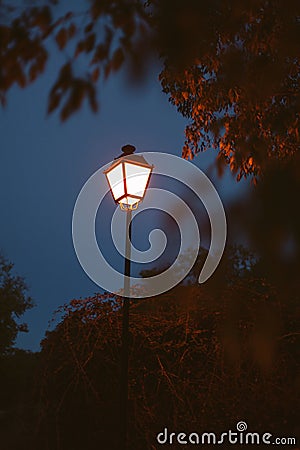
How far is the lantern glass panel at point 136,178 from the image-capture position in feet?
15.8

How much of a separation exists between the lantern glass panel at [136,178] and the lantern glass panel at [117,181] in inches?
2.6

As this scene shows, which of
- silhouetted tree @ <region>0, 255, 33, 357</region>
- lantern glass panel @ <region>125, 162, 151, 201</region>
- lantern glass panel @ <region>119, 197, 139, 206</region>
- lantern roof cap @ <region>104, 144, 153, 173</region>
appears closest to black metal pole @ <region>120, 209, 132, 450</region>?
lantern glass panel @ <region>119, 197, 139, 206</region>

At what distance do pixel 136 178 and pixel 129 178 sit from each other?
6 cm

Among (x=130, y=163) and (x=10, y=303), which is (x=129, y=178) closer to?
(x=130, y=163)

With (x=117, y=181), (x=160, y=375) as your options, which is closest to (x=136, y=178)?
(x=117, y=181)

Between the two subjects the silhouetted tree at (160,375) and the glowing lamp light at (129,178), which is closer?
the glowing lamp light at (129,178)

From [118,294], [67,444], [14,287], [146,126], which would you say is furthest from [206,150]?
[14,287]

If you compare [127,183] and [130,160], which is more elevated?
[130,160]

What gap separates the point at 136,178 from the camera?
4.83m

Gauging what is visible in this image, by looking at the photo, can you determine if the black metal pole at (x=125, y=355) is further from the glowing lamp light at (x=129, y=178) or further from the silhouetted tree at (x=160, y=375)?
the silhouetted tree at (x=160, y=375)

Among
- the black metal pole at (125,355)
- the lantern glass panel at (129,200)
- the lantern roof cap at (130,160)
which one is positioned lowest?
the black metal pole at (125,355)

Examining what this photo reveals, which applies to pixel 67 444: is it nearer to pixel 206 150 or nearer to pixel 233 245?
pixel 206 150

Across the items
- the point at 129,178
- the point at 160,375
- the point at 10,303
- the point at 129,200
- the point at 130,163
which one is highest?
the point at 10,303

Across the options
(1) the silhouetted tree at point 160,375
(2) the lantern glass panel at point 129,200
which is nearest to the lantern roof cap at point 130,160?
(2) the lantern glass panel at point 129,200
